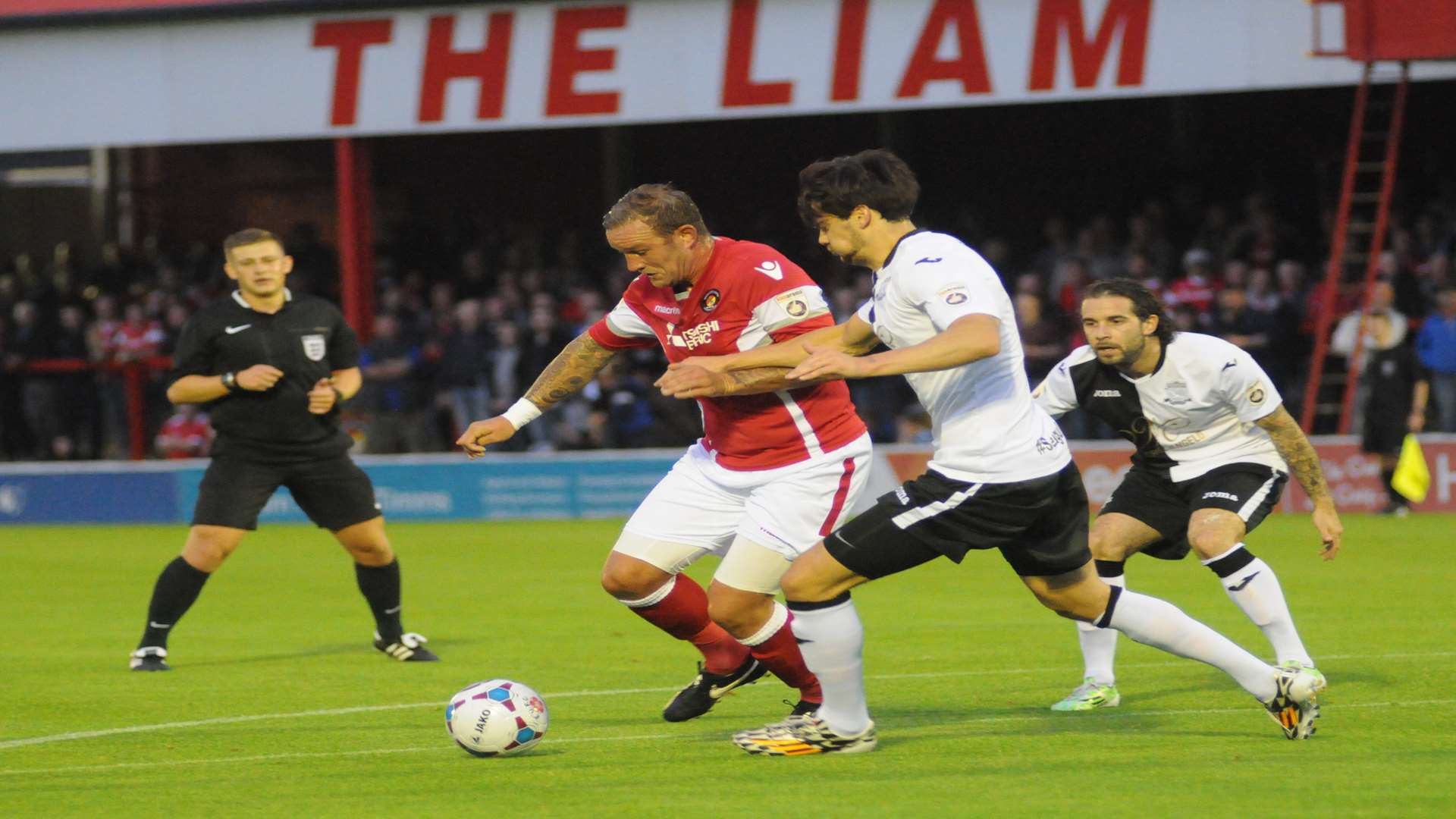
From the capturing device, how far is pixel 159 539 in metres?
17.5

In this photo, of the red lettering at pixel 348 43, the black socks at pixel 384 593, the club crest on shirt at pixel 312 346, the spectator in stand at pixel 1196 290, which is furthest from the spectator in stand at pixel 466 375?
the club crest on shirt at pixel 312 346

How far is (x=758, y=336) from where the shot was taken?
670 centimetres

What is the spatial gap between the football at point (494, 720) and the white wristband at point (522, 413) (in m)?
0.99

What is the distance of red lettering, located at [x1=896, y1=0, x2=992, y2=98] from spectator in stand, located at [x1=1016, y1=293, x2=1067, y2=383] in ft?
8.76

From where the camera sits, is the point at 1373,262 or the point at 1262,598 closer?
the point at 1262,598

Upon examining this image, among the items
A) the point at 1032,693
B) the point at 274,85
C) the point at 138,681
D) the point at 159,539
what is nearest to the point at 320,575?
the point at 159,539

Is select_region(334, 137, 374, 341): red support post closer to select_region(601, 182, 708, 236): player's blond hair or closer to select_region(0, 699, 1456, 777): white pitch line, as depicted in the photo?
select_region(0, 699, 1456, 777): white pitch line

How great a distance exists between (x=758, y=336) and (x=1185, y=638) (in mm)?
1745

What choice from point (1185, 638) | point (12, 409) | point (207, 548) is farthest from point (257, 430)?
point (12, 409)

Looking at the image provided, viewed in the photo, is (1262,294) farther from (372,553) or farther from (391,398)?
(372,553)

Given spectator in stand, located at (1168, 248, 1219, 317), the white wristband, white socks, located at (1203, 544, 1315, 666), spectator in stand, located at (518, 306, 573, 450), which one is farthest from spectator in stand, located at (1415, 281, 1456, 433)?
the white wristband

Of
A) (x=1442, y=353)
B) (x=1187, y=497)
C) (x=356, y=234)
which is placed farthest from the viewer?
(x=356, y=234)

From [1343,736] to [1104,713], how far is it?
945mm

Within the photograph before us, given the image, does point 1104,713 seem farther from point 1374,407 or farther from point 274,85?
point 274,85
